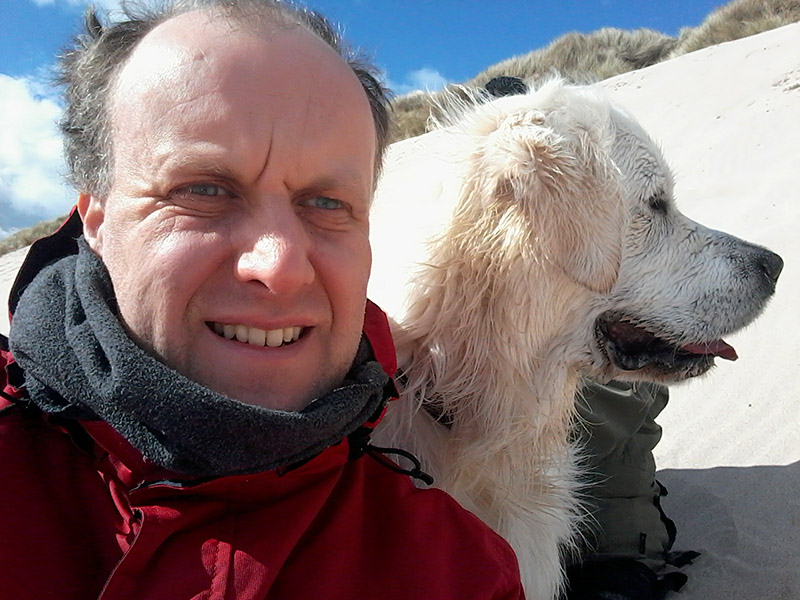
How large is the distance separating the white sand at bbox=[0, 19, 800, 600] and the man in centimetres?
79

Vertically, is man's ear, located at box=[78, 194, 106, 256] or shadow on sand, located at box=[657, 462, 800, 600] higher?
man's ear, located at box=[78, 194, 106, 256]

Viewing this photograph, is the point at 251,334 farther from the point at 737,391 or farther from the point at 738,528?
the point at 737,391

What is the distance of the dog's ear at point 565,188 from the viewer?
1783 millimetres

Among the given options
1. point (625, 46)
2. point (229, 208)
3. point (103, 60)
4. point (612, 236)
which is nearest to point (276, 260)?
point (229, 208)

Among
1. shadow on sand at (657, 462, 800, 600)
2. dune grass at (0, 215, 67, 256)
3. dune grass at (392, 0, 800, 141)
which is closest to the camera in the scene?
shadow on sand at (657, 462, 800, 600)

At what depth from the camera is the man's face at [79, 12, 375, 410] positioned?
1163 mm

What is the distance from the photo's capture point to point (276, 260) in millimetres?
1146

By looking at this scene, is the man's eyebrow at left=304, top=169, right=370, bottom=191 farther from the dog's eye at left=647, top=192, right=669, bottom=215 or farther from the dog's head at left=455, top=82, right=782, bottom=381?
the dog's eye at left=647, top=192, right=669, bottom=215

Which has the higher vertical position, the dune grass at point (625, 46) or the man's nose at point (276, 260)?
the dune grass at point (625, 46)

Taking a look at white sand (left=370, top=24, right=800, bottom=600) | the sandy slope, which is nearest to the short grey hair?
white sand (left=370, top=24, right=800, bottom=600)

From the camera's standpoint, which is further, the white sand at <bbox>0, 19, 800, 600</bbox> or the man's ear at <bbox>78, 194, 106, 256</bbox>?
the white sand at <bbox>0, 19, 800, 600</bbox>

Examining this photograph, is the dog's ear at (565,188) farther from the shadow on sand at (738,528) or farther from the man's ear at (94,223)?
the shadow on sand at (738,528)

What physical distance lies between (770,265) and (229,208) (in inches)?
76.9

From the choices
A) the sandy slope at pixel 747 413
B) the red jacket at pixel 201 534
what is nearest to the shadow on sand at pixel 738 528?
the sandy slope at pixel 747 413
